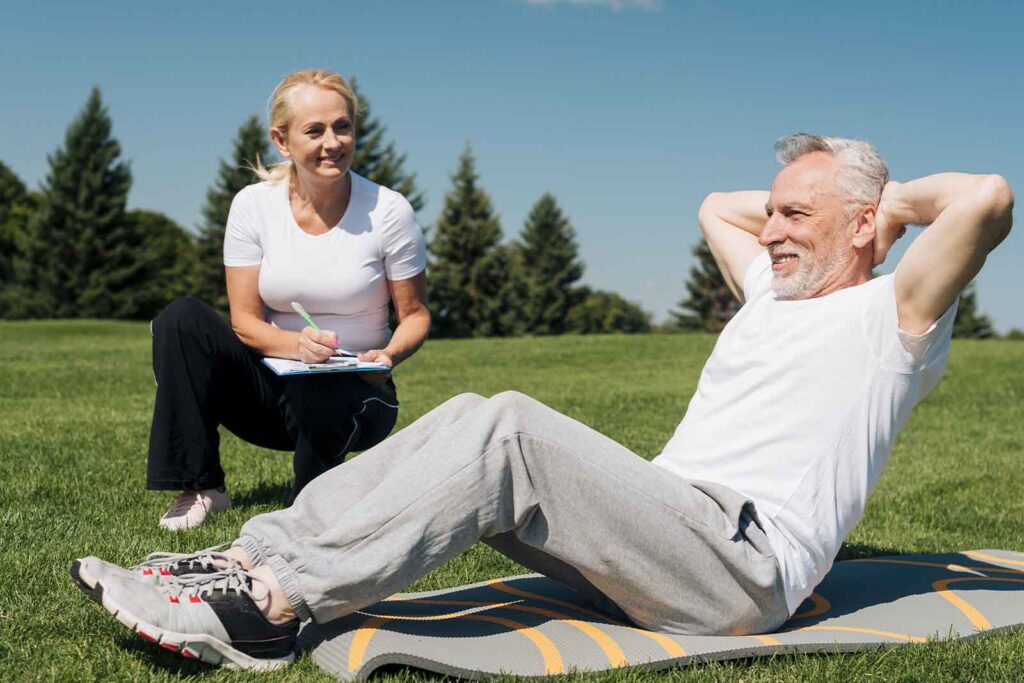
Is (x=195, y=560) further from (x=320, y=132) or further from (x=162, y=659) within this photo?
(x=320, y=132)

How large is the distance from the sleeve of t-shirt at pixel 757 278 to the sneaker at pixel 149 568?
6.34ft

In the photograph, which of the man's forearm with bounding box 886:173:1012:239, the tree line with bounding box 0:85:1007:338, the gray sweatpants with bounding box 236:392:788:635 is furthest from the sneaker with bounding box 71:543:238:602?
the tree line with bounding box 0:85:1007:338

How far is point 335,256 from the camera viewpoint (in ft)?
14.7

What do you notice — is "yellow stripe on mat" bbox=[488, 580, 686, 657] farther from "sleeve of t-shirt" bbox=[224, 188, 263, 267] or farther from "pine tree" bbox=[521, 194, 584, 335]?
"pine tree" bbox=[521, 194, 584, 335]

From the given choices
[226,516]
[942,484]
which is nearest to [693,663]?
[226,516]

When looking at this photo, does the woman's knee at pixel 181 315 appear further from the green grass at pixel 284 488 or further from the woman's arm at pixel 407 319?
the green grass at pixel 284 488

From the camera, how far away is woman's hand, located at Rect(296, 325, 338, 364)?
4.21 m

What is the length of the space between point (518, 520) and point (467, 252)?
161 feet

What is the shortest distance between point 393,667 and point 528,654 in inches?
14.6

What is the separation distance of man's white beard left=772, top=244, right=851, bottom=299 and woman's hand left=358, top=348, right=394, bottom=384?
5.66 ft

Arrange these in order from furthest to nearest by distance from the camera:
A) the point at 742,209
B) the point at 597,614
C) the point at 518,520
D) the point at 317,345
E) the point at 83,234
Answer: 1. the point at 83,234
2. the point at 317,345
3. the point at 742,209
4. the point at 597,614
5. the point at 518,520

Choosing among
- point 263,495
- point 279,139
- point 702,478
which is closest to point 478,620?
point 702,478

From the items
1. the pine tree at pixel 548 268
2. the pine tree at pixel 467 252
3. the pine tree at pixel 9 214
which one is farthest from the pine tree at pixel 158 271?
the pine tree at pixel 548 268

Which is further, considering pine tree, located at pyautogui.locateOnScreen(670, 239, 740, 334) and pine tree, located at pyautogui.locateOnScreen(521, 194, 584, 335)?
A: pine tree, located at pyautogui.locateOnScreen(670, 239, 740, 334)
